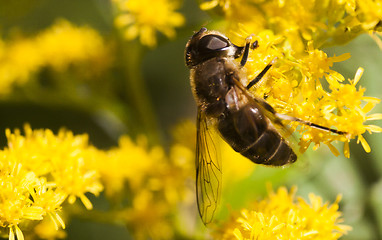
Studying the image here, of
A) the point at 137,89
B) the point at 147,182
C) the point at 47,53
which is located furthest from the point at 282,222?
the point at 47,53

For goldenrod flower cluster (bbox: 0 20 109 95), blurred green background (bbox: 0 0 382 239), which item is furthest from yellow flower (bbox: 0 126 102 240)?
goldenrod flower cluster (bbox: 0 20 109 95)

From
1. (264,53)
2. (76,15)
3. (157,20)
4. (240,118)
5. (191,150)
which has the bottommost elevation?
(240,118)

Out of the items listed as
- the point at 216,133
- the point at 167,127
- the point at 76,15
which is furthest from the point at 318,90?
the point at 76,15

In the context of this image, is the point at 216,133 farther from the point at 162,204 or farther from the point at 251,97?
the point at 162,204

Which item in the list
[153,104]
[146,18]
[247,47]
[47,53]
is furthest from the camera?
[153,104]

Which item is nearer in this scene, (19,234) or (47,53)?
(19,234)

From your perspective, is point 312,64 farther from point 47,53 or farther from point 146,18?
point 47,53

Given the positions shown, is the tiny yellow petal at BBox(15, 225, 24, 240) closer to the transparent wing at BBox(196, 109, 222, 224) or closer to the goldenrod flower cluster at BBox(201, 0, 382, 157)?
the transparent wing at BBox(196, 109, 222, 224)
